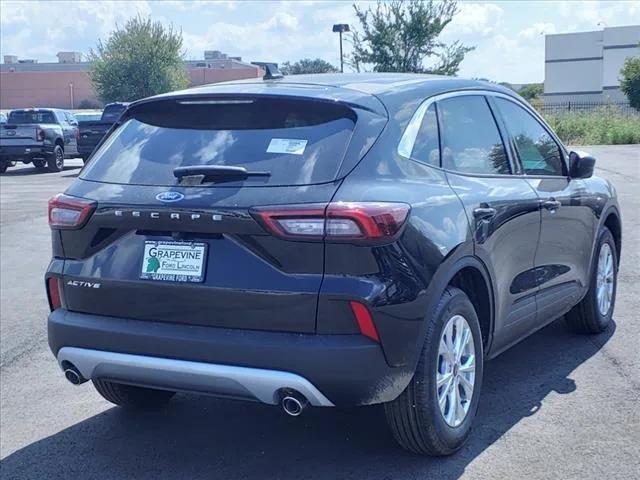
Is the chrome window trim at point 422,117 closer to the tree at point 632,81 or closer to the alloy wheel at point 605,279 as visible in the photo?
the alloy wheel at point 605,279

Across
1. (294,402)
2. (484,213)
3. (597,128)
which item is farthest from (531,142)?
(597,128)

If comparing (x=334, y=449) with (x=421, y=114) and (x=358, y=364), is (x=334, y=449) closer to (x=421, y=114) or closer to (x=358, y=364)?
(x=358, y=364)

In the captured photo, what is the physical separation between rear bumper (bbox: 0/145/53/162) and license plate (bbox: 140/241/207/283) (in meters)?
23.6

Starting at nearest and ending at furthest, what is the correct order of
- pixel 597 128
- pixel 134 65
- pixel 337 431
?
pixel 337 431 < pixel 597 128 < pixel 134 65

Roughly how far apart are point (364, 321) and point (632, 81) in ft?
120

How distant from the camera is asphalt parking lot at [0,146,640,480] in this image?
Answer: 4.37m

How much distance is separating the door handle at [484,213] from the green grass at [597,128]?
27.0 metres

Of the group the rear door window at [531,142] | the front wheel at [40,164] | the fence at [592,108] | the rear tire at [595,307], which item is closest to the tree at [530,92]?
the fence at [592,108]

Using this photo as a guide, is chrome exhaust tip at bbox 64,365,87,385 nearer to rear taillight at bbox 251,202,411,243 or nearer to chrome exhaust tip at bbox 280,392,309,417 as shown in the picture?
chrome exhaust tip at bbox 280,392,309,417

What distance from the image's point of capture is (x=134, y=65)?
54.0m

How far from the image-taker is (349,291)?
3783 millimetres

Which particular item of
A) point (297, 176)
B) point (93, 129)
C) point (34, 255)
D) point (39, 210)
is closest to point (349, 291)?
point (297, 176)

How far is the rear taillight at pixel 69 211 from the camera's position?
4.30 m

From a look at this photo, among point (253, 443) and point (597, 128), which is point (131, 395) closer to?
point (253, 443)
